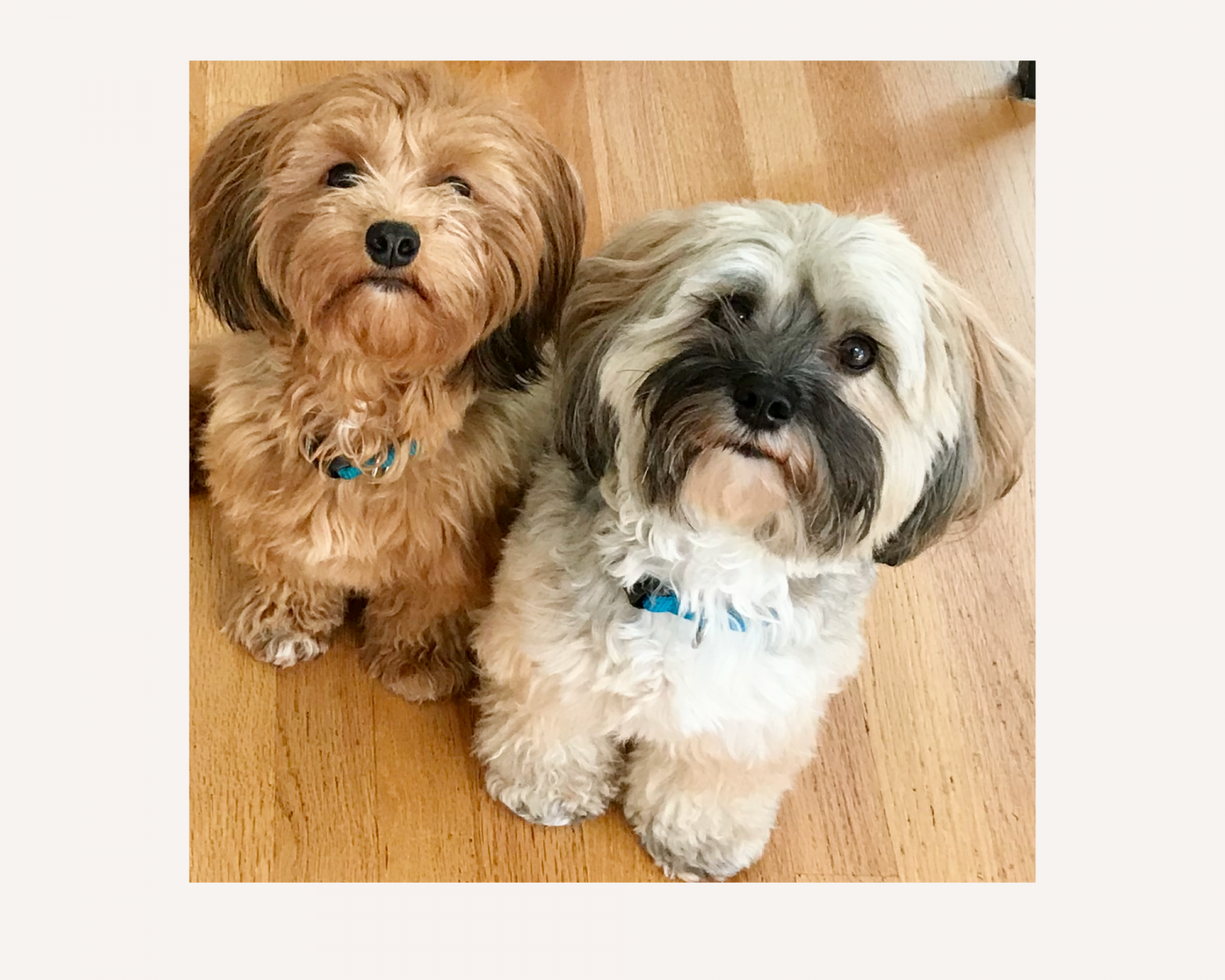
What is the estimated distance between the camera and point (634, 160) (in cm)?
207

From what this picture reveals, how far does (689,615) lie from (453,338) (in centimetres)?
36

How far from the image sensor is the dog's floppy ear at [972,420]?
1.08 m

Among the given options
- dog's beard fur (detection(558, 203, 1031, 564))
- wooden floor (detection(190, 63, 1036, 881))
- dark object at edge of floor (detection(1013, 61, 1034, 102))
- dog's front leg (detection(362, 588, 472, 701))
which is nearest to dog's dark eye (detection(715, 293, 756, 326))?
dog's beard fur (detection(558, 203, 1031, 564))

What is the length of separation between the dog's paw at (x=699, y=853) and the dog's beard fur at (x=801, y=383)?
1.91ft

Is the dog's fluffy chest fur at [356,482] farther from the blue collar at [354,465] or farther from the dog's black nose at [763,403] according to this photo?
the dog's black nose at [763,403]

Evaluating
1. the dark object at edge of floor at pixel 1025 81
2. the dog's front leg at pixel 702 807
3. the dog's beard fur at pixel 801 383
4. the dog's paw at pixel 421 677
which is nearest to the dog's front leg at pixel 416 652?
the dog's paw at pixel 421 677

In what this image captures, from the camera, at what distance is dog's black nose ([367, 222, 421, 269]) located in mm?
1066

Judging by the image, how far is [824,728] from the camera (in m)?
1.69

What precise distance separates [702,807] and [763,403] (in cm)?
69

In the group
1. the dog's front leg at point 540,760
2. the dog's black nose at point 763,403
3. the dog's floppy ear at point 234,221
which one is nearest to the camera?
the dog's black nose at point 763,403

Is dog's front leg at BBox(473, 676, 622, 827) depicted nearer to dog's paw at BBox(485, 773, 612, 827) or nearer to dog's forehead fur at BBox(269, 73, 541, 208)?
dog's paw at BBox(485, 773, 612, 827)

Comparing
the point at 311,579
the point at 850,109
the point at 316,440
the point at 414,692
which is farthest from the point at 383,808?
the point at 850,109

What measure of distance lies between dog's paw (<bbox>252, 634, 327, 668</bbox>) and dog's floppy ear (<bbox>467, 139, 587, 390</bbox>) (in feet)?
1.84

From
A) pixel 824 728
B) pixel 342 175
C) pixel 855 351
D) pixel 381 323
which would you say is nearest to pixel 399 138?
pixel 342 175
